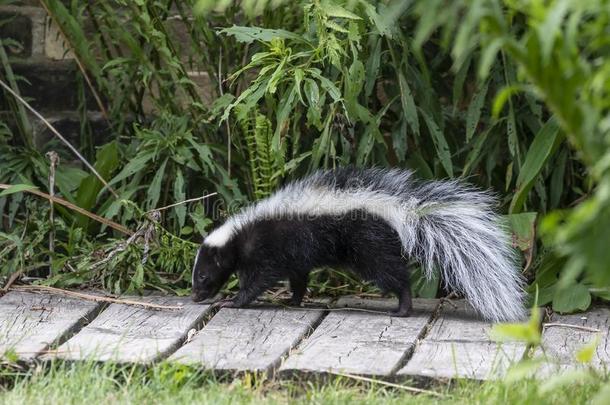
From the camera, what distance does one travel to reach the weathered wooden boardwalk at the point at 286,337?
12.8 feet

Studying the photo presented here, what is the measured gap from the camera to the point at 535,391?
3303mm

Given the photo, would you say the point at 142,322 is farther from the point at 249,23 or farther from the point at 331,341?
the point at 249,23

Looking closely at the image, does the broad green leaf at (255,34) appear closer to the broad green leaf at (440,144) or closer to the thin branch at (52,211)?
the broad green leaf at (440,144)

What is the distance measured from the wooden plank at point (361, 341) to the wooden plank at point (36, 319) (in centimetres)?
98

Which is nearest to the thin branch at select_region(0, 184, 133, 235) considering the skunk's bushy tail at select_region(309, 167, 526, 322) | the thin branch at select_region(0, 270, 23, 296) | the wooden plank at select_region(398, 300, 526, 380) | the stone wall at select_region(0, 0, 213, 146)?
the thin branch at select_region(0, 270, 23, 296)

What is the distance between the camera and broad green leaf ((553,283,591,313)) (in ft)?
15.8

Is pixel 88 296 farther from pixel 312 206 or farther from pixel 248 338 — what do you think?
pixel 312 206

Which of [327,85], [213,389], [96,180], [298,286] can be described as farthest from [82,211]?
[213,389]

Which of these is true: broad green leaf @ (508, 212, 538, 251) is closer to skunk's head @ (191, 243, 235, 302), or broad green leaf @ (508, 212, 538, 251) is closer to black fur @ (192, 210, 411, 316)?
black fur @ (192, 210, 411, 316)

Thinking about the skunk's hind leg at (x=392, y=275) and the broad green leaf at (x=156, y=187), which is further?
the broad green leaf at (x=156, y=187)

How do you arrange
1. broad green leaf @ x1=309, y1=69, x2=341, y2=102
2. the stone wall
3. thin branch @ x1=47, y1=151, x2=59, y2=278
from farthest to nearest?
1. the stone wall
2. thin branch @ x1=47, y1=151, x2=59, y2=278
3. broad green leaf @ x1=309, y1=69, x2=341, y2=102

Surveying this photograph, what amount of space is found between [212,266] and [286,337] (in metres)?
1.06

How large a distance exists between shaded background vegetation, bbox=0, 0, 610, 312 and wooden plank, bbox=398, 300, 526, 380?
21.2 inches

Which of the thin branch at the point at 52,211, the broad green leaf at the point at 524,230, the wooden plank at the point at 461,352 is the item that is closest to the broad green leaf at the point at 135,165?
the thin branch at the point at 52,211
